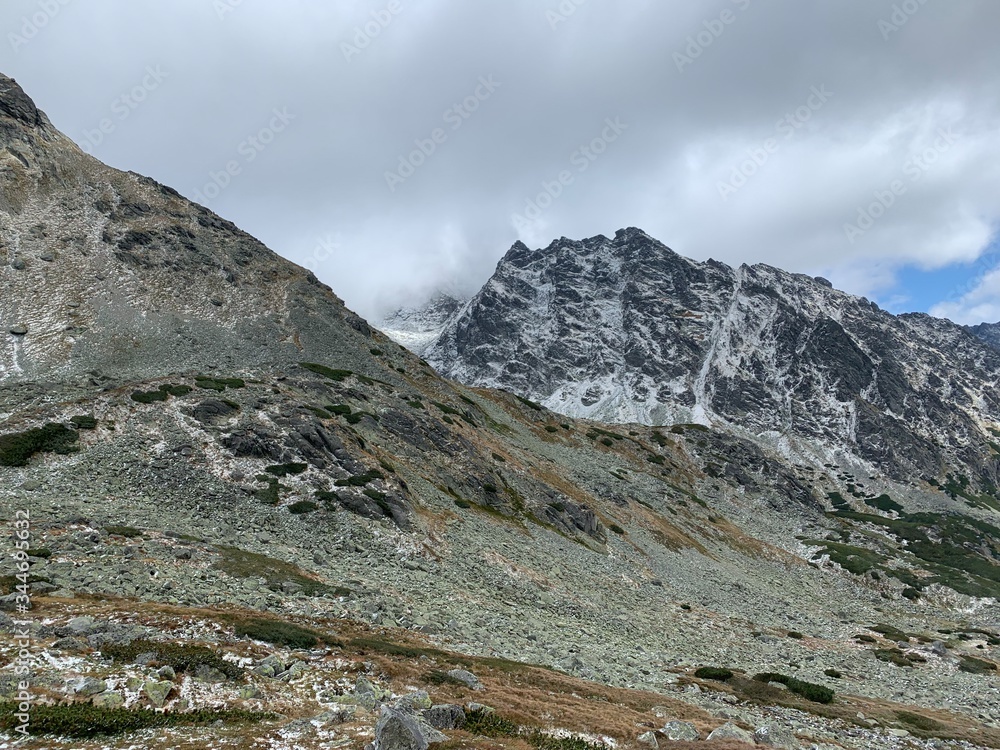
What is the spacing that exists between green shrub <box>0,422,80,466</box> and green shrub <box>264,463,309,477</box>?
511 inches

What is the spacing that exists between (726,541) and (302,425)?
67.7 m

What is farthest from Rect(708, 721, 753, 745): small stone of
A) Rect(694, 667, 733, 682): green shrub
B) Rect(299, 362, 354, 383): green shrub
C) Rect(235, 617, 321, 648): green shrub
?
Rect(299, 362, 354, 383): green shrub

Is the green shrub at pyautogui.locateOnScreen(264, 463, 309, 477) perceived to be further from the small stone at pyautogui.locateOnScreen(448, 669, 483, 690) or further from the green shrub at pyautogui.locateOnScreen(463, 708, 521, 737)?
the green shrub at pyautogui.locateOnScreen(463, 708, 521, 737)

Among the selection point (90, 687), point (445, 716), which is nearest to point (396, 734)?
point (445, 716)

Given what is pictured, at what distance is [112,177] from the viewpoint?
9831cm

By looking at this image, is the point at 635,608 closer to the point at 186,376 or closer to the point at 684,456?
the point at 186,376

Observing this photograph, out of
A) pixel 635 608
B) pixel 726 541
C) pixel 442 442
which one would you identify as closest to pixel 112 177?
pixel 442 442

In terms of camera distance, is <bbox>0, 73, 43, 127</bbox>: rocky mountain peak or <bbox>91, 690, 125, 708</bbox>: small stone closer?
<bbox>91, 690, 125, 708</bbox>: small stone

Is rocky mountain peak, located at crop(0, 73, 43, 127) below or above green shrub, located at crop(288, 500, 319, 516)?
above

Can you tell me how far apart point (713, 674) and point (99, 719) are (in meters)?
28.6

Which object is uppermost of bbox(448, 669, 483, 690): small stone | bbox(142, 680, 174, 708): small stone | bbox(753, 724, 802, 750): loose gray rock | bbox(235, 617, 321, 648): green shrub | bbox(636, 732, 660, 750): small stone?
bbox(753, 724, 802, 750): loose gray rock

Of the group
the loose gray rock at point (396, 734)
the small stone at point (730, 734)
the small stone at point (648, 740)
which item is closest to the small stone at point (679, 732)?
the small stone at point (730, 734)

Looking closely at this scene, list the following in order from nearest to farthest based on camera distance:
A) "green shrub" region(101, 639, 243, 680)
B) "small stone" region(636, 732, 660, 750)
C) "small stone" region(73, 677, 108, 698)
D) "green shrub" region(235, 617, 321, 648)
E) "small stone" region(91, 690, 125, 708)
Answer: "small stone" region(91, 690, 125, 708)
"small stone" region(73, 677, 108, 698)
"green shrub" region(101, 639, 243, 680)
"small stone" region(636, 732, 660, 750)
"green shrub" region(235, 617, 321, 648)

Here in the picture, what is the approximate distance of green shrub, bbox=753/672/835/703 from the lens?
28578mm
